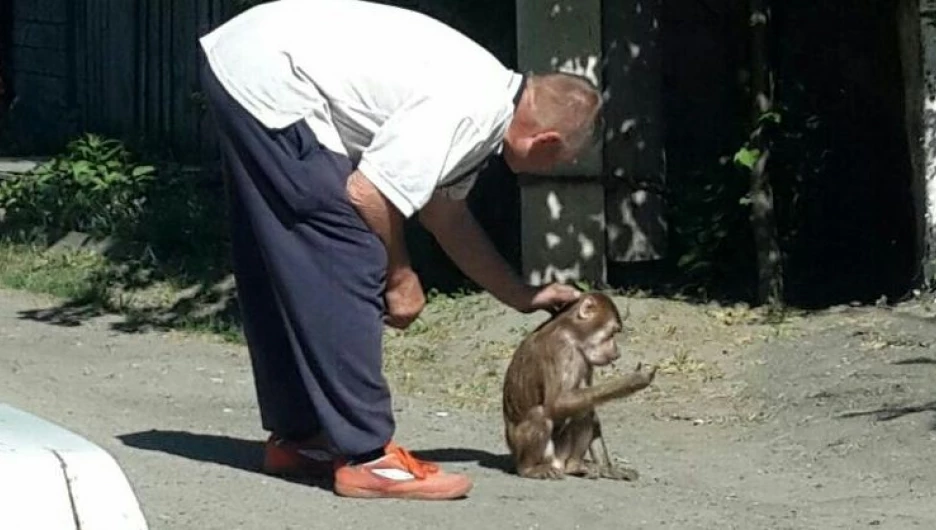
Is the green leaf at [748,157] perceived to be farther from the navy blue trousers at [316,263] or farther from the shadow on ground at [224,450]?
the navy blue trousers at [316,263]

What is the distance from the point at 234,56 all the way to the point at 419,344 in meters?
3.06

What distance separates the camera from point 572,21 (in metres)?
9.07

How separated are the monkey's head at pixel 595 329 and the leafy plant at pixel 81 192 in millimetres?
5424

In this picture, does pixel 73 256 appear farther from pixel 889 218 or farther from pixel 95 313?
pixel 889 218

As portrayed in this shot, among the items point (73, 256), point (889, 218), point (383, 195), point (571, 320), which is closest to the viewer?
point (383, 195)

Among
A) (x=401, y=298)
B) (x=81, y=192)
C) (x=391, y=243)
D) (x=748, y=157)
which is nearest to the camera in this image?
(x=391, y=243)

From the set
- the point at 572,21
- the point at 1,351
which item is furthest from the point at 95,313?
the point at 572,21

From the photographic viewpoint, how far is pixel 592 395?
5.95 m

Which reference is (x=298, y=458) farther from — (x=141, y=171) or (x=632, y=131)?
(x=141, y=171)

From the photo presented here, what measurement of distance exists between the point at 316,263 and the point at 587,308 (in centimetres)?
86

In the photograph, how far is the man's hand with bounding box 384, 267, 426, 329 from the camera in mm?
5852

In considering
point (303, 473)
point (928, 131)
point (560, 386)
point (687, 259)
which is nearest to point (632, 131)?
point (687, 259)

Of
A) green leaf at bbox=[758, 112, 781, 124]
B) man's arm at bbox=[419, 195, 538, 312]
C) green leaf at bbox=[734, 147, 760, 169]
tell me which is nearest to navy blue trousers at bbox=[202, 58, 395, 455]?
man's arm at bbox=[419, 195, 538, 312]

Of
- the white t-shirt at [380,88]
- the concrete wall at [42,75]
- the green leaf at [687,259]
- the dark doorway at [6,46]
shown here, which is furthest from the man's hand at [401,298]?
the dark doorway at [6,46]
